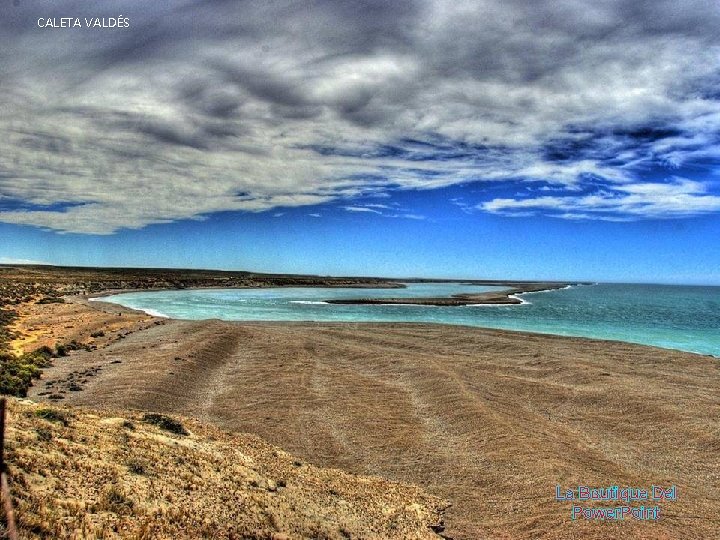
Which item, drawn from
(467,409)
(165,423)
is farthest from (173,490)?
(467,409)

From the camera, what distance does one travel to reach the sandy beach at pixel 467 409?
11.2 m

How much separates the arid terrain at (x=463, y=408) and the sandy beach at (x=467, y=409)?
2.6 inches

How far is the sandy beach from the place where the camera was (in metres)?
11.2

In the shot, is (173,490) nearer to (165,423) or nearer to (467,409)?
(165,423)

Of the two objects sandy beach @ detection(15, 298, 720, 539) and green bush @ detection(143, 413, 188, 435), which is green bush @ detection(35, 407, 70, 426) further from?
sandy beach @ detection(15, 298, 720, 539)

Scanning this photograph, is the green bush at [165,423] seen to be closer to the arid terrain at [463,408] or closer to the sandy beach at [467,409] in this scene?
the sandy beach at [467,409]

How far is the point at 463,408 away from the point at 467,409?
18 centimetres

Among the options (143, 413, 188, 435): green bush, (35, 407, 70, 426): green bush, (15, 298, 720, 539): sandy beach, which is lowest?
(15, 298, 720, 539): sandy beach

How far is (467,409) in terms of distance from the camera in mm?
17203

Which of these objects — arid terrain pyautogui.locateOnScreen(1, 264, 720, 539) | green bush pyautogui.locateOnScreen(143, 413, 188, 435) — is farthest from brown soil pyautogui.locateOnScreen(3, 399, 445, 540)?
arid terrain pyautogui.locateOnScreen(1, 264, 720, 539)

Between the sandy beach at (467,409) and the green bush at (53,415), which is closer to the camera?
the green bush at (53,415)

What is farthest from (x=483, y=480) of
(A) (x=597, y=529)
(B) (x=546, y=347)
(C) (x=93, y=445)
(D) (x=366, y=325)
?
(D) (x=366, y=325)

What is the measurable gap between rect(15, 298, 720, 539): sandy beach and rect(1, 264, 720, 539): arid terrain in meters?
A: 0.07

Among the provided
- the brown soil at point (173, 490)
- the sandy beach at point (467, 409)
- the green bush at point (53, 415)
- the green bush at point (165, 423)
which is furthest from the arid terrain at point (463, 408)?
the green bush at point (53, 415)
